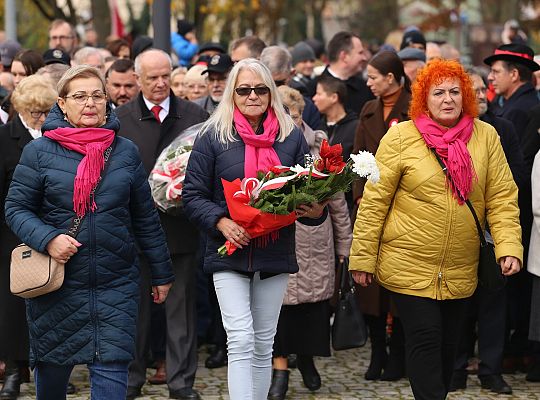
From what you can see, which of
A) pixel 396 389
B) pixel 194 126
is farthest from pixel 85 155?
pixel 396 389

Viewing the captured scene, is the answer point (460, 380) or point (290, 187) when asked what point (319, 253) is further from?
point (290, 187)

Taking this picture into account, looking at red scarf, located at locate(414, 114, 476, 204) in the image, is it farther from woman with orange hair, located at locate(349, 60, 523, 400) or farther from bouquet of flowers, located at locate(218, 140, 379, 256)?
bouquet of flowers, located at locate(218, 140, 379, 256)

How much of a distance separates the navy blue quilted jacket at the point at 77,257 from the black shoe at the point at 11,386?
2083mm

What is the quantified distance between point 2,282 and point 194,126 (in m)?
1.78

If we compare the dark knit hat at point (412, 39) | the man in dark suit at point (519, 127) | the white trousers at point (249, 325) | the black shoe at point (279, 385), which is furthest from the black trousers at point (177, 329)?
the dark knit hat at point (412, 39)

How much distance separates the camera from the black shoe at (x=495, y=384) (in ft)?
29.4

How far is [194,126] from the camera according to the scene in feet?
27.5

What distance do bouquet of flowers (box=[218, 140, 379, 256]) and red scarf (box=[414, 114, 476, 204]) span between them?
0.61m

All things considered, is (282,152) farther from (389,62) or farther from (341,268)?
(389,62)

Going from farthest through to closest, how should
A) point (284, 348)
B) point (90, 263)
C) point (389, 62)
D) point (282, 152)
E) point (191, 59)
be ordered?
point (191, 59) < point (389, 62) < point (284, 348) < point (282, 152) < point (90, 263)

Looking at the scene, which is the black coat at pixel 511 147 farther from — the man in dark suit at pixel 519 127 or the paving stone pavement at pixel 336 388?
the paving stone pavement at pixel 336 388

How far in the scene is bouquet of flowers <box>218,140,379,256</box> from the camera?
6793mm

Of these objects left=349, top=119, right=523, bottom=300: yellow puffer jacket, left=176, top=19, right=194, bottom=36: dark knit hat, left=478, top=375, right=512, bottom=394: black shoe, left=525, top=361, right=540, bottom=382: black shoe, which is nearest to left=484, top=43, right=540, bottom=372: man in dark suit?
left=525, top=361, right=540, bottom=382: black shoe

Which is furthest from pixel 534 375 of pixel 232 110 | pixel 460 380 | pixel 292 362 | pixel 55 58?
pixel 55 58
